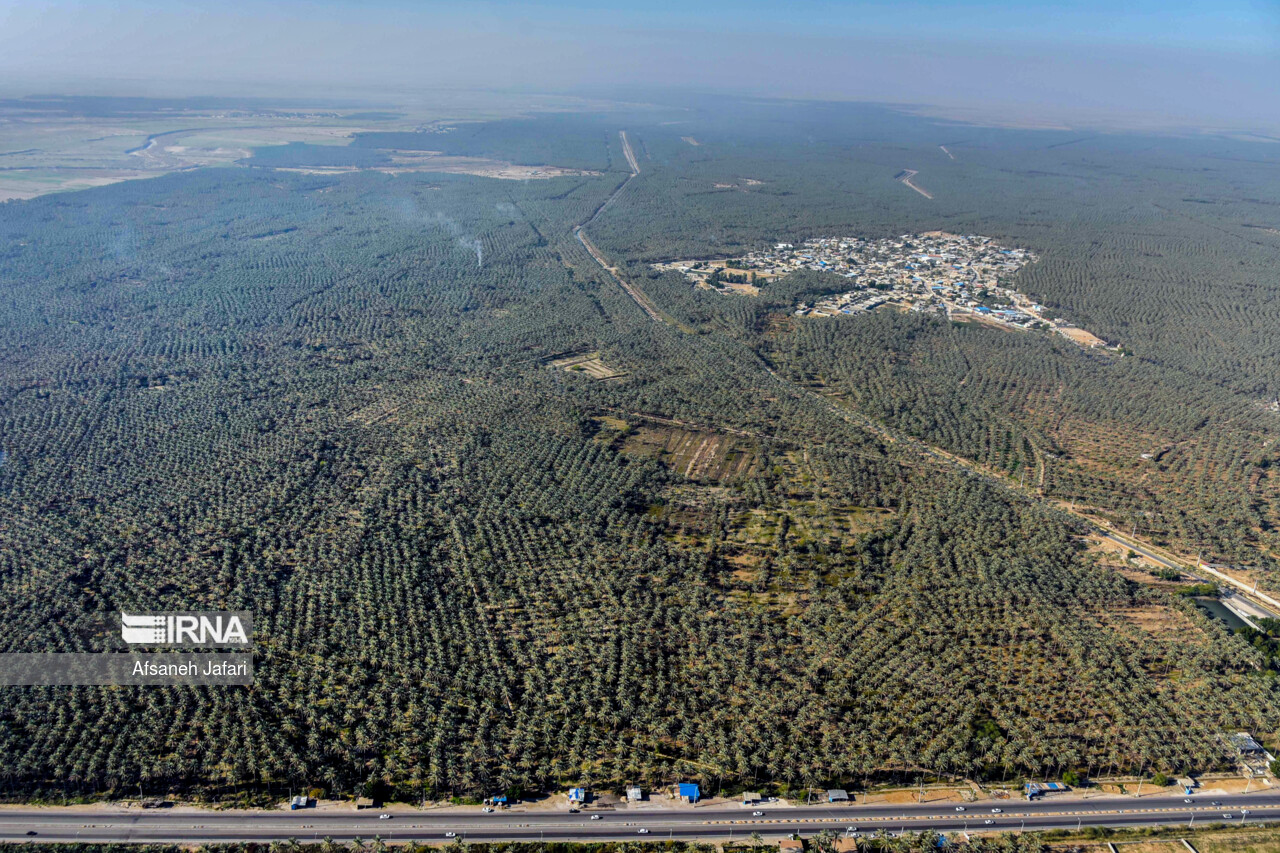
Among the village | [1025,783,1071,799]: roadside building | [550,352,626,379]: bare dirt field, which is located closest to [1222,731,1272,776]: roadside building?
[1025,783,1071,799]: roadside building

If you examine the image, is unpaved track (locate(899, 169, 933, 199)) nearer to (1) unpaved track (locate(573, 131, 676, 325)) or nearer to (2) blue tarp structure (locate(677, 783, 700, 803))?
(1) unpaved track (locate(573, 131, 676, 325))

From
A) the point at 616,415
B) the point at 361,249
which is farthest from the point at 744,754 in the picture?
the point at 361,249

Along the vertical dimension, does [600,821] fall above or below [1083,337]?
below

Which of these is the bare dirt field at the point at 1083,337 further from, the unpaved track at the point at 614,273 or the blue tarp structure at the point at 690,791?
the blue tarp structure at the point at 690,791

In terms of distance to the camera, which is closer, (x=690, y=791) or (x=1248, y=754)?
(x=690, y=791)

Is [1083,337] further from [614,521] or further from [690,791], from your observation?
[690,791]

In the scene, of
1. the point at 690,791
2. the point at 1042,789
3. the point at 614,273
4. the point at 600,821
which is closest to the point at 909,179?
the point at 614,273
